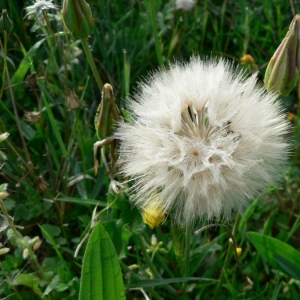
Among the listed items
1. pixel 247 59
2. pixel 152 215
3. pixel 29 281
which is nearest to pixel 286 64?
pixel 152 215

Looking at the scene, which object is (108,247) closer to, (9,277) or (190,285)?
(9,277)

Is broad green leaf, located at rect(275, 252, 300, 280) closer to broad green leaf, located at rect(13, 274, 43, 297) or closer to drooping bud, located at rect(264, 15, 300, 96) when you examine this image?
drooping bud, located at rect(264, 15, 300, 96)

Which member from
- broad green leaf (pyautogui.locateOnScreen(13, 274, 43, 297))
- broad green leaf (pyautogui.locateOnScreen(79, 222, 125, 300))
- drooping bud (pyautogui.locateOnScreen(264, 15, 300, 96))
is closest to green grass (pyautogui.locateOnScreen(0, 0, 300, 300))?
broad green leaf (pyautogui.locateOnScreen(13, 274, 43, 297))

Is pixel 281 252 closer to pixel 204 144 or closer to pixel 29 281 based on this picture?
pixel 204 144

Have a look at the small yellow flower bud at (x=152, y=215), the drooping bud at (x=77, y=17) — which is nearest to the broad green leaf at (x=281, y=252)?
the small yellow flower bud at (x=152, y=215)

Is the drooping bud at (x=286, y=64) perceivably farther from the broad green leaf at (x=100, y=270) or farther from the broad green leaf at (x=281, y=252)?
the broad green leaf at (x=100, y=270)

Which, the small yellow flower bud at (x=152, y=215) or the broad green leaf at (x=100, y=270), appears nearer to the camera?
the broad green leaf at (x=100, y=270)

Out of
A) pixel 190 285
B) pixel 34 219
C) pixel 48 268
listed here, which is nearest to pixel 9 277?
pixel 48 268
